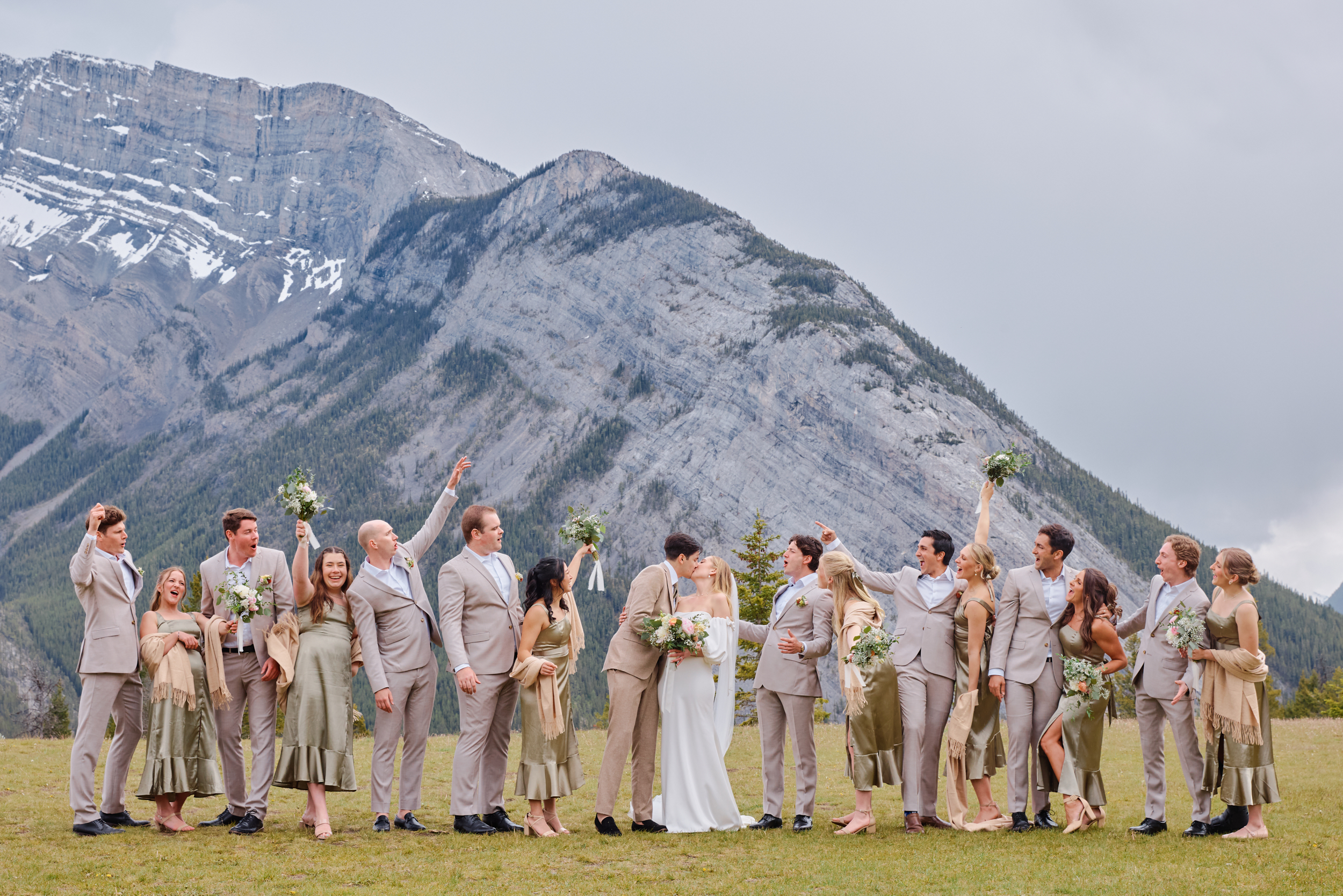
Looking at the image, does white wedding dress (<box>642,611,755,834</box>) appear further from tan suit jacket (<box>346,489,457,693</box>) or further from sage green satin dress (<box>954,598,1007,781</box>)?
tan suit jacket (<box>346,489,457,693</box>)

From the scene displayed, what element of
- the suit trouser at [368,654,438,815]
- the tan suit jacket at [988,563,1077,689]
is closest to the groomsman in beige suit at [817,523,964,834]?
the tan suit jacket at [988,563,1077,689]

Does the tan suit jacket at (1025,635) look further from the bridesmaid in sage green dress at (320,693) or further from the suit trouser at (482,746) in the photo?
the bridesmaid in sage green dress at (320,693)

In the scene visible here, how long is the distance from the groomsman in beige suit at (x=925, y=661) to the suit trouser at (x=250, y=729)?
537 cm

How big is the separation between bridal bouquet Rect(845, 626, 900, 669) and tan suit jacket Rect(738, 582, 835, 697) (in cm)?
44

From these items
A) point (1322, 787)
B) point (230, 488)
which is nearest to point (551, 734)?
point (1322, 787)

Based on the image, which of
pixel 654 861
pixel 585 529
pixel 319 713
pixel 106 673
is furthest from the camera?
pixel 585 529

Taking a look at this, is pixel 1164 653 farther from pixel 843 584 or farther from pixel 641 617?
pixel 641 617

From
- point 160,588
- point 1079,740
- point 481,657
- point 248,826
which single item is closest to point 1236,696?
point 1079,740

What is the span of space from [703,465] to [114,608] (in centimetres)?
14263

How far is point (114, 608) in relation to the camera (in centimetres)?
958

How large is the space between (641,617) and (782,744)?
1.95m

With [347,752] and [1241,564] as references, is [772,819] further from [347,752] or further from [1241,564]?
[1241,564]

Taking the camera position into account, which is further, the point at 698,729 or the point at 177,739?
the point at 698,729

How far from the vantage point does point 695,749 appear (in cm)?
1002
